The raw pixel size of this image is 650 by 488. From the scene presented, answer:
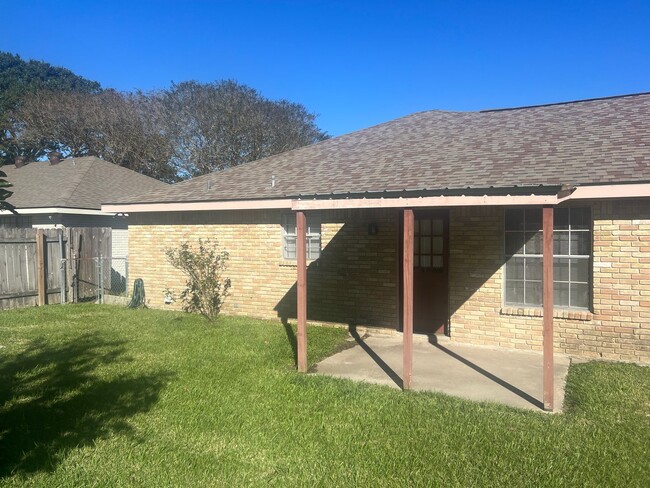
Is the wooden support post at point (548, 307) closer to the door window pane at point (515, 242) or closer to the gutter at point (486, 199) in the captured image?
the gutter at point (486, 199)

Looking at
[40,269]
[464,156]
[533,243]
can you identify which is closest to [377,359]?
[533,243]

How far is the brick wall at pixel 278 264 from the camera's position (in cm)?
964

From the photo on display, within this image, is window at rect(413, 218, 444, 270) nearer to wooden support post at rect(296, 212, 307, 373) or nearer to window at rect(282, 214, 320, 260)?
window at rect(282, 214, 320, 260)

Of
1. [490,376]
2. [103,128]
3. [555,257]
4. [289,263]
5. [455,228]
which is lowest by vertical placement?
[490,376]

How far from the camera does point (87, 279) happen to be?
1405 cm

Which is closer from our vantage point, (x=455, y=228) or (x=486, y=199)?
(x=486, y=199)

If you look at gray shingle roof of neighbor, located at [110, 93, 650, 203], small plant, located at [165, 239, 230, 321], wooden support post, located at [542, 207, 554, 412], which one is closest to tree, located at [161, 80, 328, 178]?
gray shingle roof of neighbor, located at [110, 93, 650, 203]

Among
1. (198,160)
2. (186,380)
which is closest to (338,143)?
(186,380)

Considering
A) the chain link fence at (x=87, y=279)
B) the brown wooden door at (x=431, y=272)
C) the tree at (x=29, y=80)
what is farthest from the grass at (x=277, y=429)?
the tree at (x=29, y=80)

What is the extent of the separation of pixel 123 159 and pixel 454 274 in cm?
2955

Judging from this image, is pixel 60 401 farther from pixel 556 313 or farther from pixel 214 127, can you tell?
pixel 214 127

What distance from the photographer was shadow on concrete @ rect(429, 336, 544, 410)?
228 inches

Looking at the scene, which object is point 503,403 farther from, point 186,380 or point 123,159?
point 123,159

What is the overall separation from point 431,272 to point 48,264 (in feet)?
32.0
